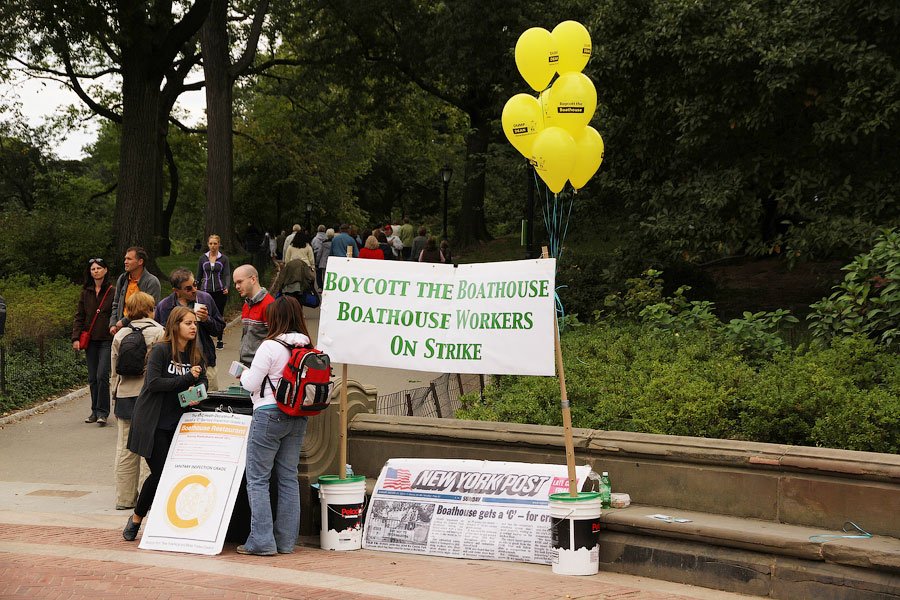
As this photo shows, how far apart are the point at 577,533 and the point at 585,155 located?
457 centimetres

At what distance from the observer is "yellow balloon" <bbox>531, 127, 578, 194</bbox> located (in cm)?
974

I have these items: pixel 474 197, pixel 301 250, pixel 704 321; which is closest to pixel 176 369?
pixel 704 321

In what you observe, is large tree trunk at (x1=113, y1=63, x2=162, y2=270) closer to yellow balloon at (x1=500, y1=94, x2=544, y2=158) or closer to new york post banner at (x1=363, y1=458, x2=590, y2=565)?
yellow balloon at (x1=500, y1=94, x2=544, y2=158)

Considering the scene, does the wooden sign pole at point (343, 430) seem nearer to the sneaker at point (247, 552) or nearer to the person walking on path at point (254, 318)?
the sneaker at point (247, 552)

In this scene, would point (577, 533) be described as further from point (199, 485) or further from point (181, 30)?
point (181, 30)

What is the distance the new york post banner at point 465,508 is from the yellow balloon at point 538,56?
154 inches

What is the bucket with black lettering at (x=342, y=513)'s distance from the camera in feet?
24.9

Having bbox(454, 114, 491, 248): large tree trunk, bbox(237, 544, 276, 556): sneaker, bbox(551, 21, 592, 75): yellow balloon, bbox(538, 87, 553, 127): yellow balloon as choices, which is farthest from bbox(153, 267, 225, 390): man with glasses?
bbox(454, 114, 491, 248): large tree trunk

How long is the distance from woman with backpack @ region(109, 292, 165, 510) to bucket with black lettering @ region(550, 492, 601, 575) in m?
3.83

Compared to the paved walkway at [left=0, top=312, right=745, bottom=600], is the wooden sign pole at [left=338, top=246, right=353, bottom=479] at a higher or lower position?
higher

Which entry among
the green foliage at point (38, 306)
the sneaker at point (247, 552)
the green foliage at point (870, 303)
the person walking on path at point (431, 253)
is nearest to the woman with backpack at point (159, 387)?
the sneaker at point (247, 552)

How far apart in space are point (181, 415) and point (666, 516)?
369 centimetres

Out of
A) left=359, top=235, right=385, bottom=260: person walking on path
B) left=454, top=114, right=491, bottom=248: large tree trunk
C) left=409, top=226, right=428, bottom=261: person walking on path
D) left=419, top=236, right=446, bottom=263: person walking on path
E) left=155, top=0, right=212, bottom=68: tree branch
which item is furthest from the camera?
left=454, top=114, right=491, bottom=248: large tree trunk

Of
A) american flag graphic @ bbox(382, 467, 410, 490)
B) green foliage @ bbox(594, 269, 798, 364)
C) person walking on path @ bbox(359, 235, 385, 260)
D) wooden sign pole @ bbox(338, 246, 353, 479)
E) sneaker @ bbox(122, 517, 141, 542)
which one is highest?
person walking on path @ bbox(359, 235, 385, 260)
